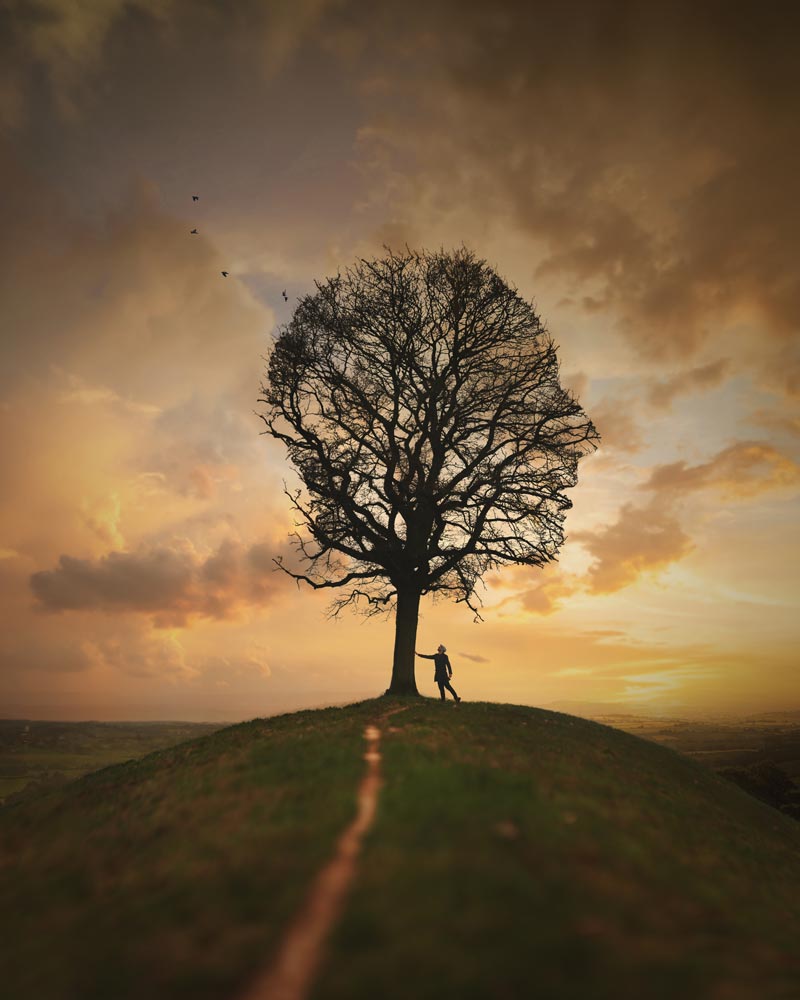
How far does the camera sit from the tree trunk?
957 inches

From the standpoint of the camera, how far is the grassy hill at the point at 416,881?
20.4 feet

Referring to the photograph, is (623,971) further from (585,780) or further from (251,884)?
(585,780)

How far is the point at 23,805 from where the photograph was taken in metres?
17.8

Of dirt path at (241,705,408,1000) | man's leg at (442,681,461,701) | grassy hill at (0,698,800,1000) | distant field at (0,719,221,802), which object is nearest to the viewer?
dirt path at (241,705,408,1000)

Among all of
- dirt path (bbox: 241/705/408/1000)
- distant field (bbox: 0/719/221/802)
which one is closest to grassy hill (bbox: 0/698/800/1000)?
dirt path (bbox: 241/705/408/1000)

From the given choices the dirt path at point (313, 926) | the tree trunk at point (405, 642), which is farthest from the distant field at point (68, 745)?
the dirt path at point (313, 926)

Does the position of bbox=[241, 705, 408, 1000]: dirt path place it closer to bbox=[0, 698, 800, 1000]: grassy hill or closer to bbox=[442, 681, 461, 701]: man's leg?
bbox=[0, 698, 800, 1000]: grassy hill

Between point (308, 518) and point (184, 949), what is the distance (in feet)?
63.6

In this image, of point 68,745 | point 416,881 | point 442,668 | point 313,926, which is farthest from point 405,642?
point 68,745

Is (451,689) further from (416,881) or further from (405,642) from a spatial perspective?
(416,881)

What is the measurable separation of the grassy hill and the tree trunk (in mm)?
8250

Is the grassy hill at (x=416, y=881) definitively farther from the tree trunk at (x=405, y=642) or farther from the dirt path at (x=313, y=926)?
the tree trunk at (x=405, y=642)

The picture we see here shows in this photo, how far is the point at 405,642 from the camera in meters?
24.8

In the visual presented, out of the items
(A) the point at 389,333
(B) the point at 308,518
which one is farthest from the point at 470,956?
(A) the point at 389,333
